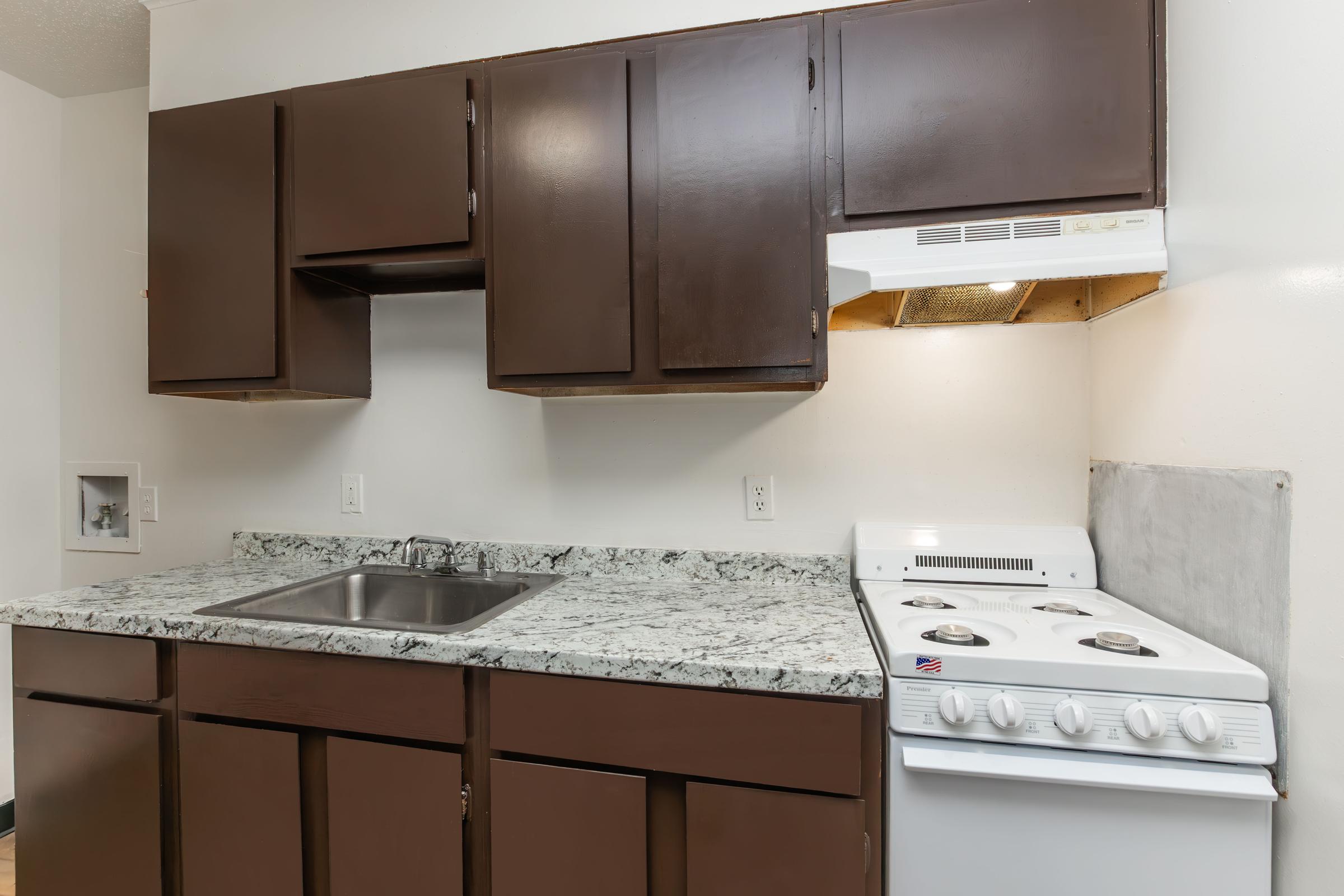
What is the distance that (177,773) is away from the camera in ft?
4.26

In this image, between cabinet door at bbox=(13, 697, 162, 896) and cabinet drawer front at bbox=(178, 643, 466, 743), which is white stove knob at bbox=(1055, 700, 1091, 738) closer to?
cabinet drawer front at bbox=(178, 643, 466, 743)

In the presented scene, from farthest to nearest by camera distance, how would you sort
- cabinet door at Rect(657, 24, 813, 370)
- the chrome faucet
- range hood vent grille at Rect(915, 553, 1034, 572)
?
the chrome faucet → range hood vent grille at Rect(915, 553, 1034, 572) → cabinet door at Rect(657, 24, 813, 370)

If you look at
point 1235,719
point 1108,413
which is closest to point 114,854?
point 1235,719

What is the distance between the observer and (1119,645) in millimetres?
1019

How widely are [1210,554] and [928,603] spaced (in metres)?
0.49

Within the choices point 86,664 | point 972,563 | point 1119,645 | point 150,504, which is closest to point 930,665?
point 1119,645

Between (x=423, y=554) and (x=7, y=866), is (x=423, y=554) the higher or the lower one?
the higher one

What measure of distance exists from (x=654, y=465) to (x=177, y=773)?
1.26 meters

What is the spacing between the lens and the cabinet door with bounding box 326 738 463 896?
3.72 ft

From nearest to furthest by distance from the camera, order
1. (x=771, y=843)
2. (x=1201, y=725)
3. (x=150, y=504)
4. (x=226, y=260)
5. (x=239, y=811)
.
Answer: (x=1201, y=725), (x=771, y=843), (x=239, y=811), (x=226, y=260), (x=150, y=504)

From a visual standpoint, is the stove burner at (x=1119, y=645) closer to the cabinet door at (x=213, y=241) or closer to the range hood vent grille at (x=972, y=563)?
the range hood vent grille at (x=972, y=563)

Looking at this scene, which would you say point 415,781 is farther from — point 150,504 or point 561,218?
point 150,504

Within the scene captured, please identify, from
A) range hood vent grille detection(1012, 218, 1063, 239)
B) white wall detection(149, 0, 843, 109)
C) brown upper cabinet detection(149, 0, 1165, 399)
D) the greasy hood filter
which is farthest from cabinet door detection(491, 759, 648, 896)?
white wall detection(149, 0, 843, 109)

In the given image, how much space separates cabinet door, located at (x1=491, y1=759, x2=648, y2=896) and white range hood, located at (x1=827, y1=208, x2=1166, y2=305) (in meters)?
1.06
